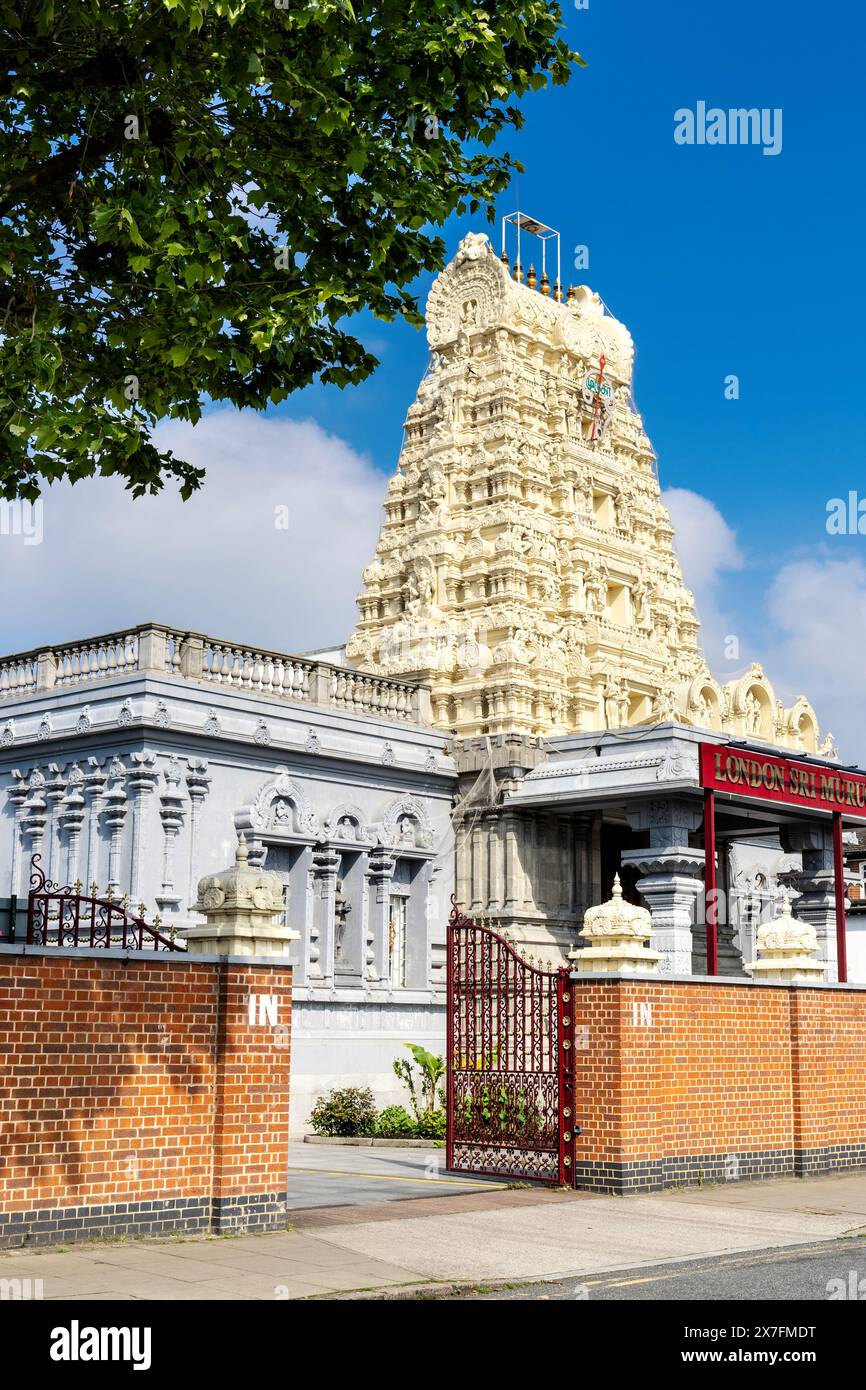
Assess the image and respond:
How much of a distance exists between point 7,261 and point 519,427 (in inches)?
1012

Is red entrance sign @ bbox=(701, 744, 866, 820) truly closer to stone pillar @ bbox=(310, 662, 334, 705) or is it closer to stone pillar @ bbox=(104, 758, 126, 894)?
stone pillar @ bbox=(310, 662, 334, 705)

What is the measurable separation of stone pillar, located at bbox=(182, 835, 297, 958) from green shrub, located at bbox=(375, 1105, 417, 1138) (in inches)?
431

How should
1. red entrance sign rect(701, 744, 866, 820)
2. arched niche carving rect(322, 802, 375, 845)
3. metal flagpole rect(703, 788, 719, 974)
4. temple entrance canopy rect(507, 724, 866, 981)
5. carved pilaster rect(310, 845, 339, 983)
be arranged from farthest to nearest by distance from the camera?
arched niche carving rect(322, 802, 375, 845), carved pilaster rect(310, 845, 339, 983), temple entrance canopy rect(507, 724, 866, 981), red entrance sign rect(701, 744, 866, 820), metal flagpole rect(703, 788, 719, 974)

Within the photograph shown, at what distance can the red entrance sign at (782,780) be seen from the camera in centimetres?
2577

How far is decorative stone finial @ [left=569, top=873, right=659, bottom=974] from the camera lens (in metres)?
15.6

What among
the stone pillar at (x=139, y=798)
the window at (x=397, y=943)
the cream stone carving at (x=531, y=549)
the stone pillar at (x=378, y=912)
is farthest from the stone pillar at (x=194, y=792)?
the cream stone carving at (x=531, y=549)

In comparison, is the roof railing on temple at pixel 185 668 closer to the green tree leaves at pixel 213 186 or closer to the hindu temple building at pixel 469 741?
the hindu temple building at pixel 469 741

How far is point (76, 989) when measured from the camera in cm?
1139

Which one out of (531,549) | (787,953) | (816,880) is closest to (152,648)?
(531,549)

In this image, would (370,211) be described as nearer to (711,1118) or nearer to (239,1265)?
(239,1265)

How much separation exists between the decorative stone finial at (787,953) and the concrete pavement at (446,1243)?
263cm

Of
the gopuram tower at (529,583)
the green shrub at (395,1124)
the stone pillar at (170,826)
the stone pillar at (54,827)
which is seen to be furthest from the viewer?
the gopuram tower at (529,583)

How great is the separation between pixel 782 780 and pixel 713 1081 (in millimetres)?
11780

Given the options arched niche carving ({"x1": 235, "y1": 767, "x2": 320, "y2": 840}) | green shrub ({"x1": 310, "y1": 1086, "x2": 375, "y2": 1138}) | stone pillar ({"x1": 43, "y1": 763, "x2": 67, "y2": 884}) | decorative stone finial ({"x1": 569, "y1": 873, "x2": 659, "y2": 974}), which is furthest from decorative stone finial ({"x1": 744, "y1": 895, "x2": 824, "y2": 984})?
stone pillar ({"x1": 43, "y1": 763, "x2": 67, "y2": 884})
